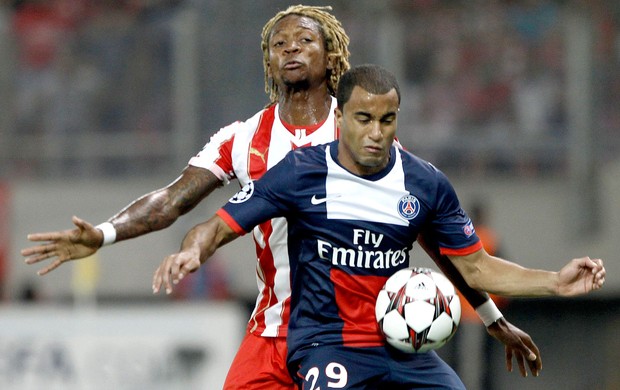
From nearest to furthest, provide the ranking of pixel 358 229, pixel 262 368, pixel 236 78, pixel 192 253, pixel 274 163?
pixel 192 253 → pixel 358 229 → pixel 262 368 → pixel 274 163 → pixel 236 78

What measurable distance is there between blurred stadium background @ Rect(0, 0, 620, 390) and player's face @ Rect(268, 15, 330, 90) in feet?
16.6

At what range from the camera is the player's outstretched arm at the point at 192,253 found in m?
3.98

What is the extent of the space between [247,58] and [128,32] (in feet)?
5.46

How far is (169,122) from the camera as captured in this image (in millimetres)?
10633

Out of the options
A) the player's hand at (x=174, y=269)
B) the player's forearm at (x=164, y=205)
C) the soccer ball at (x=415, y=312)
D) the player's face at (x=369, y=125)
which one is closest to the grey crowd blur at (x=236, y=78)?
the player's forearm at (x=164, y=205)

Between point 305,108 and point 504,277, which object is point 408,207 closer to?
point 504,277

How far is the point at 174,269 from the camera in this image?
4016 millimetres

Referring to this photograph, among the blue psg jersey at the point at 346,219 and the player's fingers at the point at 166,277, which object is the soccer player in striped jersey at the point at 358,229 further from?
the player's fingers at the point at 166,277

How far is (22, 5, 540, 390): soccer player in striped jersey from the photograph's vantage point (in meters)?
4.70

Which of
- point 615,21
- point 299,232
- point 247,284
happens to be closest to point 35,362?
point 247,284

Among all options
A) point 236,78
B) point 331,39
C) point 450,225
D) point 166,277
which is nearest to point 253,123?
point 331,39

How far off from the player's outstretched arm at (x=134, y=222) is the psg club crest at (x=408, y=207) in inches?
37.9

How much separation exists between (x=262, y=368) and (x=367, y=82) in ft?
4.19

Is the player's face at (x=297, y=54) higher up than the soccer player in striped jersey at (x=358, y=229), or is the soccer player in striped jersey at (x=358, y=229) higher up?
the player's face at (x=297, y=54)
